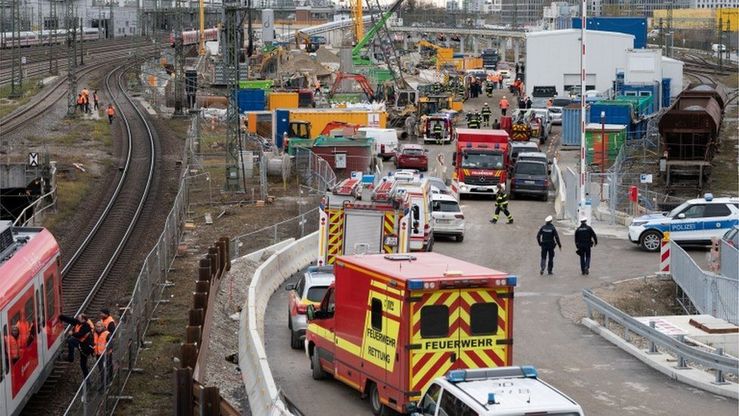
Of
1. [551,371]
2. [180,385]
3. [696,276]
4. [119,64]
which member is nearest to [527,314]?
[696,276]

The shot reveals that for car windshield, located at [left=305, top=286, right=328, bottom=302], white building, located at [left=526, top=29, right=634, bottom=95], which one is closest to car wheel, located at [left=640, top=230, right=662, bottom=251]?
car windshield, located at [left=305, top=286, right=328, bottom=302]

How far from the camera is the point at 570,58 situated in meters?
86.9

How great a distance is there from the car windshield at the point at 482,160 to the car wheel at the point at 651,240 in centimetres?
1096

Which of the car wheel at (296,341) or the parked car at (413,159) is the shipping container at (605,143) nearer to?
the parked car at (413,159)

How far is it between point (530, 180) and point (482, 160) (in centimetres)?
175

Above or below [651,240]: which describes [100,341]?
above

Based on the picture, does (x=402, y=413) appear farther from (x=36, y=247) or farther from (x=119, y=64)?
(x=119, y=64)

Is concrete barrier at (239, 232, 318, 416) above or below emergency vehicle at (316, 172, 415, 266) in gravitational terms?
below

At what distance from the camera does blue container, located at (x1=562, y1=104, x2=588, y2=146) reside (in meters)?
61.0

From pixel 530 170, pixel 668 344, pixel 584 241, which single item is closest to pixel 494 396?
pixel 668 344

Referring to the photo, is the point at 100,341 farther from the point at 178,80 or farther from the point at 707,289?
the point at 178,80

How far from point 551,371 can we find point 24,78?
7944cm

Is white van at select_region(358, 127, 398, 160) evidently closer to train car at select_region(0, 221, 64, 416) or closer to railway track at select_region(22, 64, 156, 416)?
railway track at select_region(22, 64, 156, 416)

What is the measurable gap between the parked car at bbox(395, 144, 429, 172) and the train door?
3568 cm
